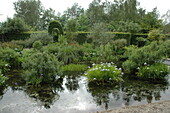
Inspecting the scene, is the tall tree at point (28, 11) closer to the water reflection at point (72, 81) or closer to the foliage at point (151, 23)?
the foliage at point (151, 23)

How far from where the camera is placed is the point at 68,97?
13.1 feet

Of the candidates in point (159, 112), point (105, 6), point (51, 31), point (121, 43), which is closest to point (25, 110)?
point (159, 112)

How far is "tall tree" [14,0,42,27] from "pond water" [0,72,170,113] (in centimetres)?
2973

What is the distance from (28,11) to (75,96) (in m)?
32.5

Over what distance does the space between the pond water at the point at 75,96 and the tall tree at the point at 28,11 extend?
29730 mm

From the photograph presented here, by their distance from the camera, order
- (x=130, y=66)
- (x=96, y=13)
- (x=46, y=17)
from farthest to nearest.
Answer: (x=46, y=17)
(x=96, y=13)
(x=130, y=66)

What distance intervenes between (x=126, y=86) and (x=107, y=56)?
5114 mm

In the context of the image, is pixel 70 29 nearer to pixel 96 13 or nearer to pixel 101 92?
pixel 101 92

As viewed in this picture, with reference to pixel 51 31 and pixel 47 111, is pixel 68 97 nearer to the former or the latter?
pixel 47 111

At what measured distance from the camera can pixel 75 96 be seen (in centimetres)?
408

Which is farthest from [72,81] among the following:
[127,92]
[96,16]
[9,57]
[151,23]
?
[96,16]

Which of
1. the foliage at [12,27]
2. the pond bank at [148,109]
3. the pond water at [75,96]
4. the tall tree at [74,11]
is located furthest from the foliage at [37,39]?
the tall tree at [74,11]

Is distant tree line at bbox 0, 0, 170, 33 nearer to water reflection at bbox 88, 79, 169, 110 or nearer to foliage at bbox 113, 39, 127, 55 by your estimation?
foliage at bbox 113, 39, 127, 55

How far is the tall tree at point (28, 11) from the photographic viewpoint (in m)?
32.4
